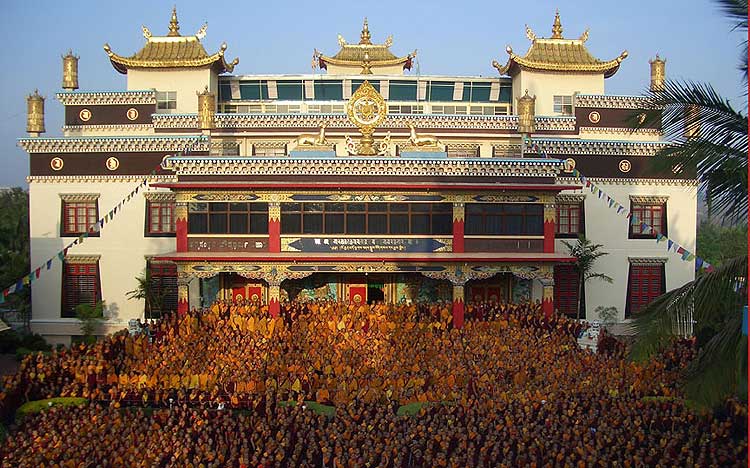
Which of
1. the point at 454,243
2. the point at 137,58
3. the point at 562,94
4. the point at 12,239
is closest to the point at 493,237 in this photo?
the point at 454,243

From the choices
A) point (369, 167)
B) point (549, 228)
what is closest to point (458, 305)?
point (549, 228)

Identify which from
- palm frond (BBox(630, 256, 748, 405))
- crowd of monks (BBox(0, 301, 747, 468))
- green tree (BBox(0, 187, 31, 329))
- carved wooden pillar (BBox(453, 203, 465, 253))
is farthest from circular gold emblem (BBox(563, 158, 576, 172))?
green tree (BBox(0, 187, 31, 329))

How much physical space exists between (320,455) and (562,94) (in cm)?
2096

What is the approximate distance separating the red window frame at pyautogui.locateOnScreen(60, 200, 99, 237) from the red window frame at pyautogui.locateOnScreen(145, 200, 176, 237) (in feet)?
6.11

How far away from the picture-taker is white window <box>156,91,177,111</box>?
27734 millimetres

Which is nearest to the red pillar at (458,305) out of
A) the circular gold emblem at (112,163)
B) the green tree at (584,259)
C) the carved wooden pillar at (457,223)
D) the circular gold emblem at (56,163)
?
the carved wooden pillar at (457,223)

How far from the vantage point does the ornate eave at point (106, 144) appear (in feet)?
81.4

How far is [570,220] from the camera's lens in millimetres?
25125

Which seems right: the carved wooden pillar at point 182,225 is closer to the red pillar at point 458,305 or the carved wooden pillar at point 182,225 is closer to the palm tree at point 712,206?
the red pillar at point 458,305

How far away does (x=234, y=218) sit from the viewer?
20.7 m

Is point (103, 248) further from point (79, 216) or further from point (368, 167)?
point (368, 167)

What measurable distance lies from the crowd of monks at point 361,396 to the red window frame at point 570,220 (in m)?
5.87

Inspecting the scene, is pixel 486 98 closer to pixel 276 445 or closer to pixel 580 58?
pixel 580 58

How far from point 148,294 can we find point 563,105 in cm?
1784
